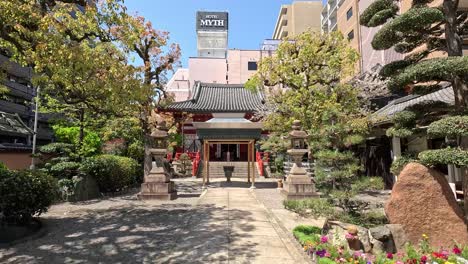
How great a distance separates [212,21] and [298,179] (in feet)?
157

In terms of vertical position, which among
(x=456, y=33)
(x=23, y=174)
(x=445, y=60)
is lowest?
(x=23, y=174)

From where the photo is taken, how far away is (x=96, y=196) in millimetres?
12836

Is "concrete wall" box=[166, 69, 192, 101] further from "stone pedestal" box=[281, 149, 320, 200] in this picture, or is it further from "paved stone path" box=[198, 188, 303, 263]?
"paved stone path" box=[198, 188, 303, 263]

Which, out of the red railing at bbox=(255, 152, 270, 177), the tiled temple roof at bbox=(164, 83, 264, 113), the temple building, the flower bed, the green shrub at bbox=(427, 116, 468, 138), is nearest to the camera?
the flower bed

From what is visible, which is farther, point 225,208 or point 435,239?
point 225,208

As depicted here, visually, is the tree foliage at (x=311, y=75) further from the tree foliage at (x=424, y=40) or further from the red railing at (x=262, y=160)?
the red railing at (x=262, y=160)

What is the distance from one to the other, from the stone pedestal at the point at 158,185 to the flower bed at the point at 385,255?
7.57m

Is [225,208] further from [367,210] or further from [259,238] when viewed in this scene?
[367,210]

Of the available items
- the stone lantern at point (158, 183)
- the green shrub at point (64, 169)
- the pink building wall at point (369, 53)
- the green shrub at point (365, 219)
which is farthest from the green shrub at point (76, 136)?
the pink building wall at point (369, 53)

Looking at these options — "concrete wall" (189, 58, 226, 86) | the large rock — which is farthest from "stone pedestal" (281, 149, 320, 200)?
"concrete wall" (189, 58, 226, 86)

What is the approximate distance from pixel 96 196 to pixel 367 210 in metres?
10.5

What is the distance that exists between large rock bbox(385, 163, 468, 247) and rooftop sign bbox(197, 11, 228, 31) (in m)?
52.2

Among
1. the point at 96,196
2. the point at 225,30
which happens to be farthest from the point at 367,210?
the point at 225,30

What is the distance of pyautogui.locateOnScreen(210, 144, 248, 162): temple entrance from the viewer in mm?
30328
